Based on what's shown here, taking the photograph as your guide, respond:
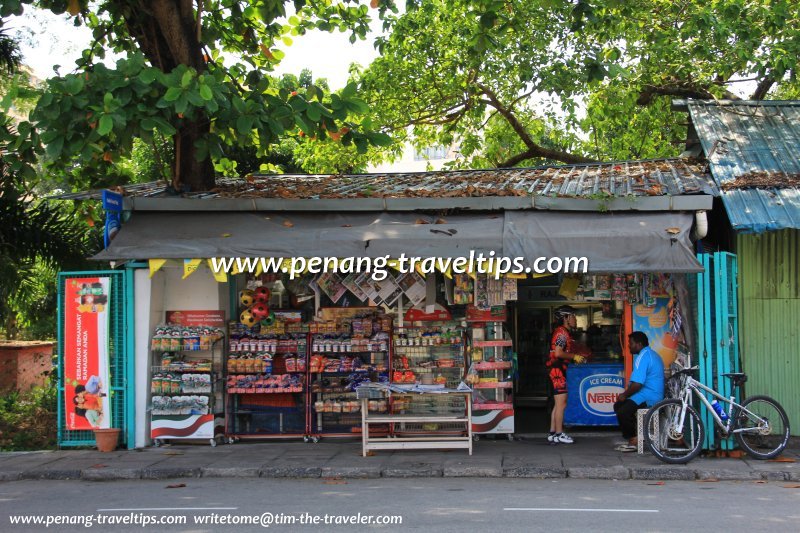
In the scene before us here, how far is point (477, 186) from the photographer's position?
11.9 metres

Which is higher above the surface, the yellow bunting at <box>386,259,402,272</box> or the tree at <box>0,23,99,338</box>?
the tree at <box>0,23,99,338</box>

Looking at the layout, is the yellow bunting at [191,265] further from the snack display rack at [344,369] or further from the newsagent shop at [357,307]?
the snack display rack at [344,369]

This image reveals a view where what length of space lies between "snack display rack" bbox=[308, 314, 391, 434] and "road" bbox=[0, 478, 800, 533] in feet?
7.86

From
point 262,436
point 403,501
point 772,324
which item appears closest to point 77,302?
point 262,436

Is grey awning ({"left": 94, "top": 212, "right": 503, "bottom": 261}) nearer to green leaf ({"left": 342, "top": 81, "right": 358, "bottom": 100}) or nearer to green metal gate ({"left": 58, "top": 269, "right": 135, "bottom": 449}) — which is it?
→ green metal gate ({"left": 58, "top": 269, "right": 135, "bottom": 449})

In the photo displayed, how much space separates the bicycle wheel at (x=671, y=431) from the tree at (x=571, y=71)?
7.20 m

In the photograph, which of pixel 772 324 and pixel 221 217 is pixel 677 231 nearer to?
pixel 772 324

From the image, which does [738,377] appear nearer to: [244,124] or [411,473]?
[411,473]

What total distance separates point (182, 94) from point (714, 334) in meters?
6.95

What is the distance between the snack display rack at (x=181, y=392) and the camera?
448 inches

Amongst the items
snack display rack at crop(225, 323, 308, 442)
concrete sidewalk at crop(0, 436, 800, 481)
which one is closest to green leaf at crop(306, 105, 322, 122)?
snack display rack at crop(225, 323, 308, 442)

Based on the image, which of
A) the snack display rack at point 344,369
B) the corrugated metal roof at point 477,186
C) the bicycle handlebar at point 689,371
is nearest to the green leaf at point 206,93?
the corrugated metal roof at point 477,186

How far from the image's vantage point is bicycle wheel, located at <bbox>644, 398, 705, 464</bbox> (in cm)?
941

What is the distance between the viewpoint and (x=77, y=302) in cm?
1141
